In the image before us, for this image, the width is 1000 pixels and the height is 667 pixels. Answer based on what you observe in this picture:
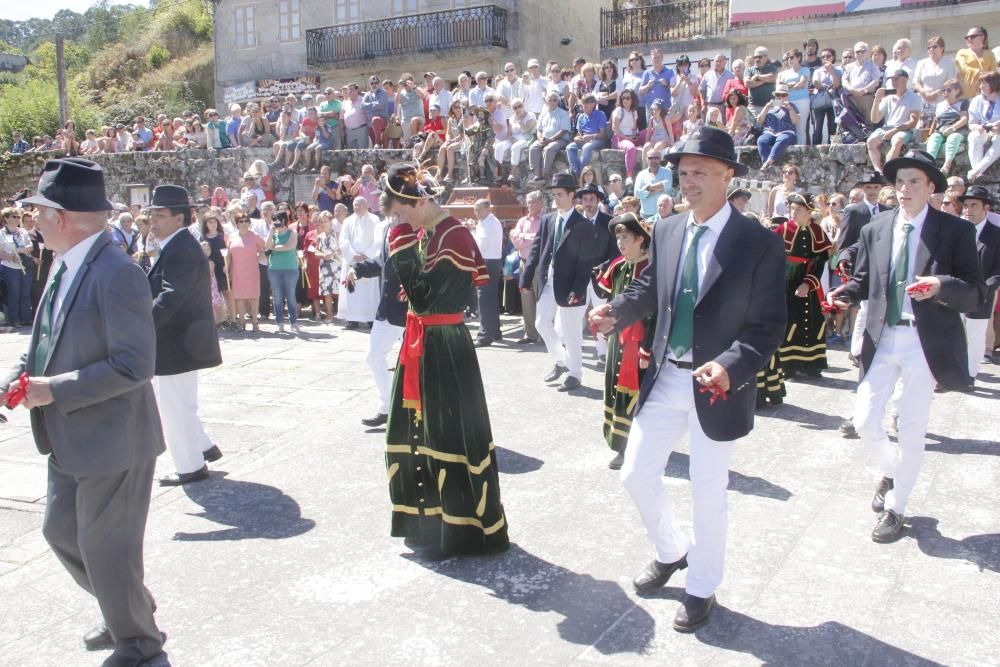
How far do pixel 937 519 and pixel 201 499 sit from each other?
4389mm

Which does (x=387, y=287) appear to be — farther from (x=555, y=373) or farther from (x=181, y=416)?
(x=555, y=373)

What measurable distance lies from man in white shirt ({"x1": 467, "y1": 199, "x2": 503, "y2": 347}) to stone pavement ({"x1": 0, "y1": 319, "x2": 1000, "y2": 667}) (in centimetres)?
388

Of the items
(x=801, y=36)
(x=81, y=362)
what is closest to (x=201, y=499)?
(x=81, y=362)

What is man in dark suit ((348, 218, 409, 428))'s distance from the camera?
6.18 meters

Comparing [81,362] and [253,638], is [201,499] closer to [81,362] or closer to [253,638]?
[253,638]

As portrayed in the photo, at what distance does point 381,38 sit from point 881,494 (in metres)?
27.0

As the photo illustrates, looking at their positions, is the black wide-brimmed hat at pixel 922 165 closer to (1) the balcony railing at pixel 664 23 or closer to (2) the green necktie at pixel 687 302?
(2) the green necktie at pixel 687 302

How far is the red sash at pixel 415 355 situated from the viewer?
4566mm

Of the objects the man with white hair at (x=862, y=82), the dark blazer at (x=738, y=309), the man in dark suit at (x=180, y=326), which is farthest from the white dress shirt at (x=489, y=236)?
the dark blazer at (x=738, y=309)

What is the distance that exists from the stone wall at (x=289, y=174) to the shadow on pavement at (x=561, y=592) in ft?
31.3

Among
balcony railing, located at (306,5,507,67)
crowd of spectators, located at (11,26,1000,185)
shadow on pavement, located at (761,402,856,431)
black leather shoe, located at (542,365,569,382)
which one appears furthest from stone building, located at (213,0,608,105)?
shadow on pavement, located at (761,402,856,431)

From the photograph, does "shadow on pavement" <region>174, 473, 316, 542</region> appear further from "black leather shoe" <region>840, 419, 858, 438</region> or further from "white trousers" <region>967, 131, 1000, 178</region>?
"white trousers" <region>967, 131, 1000, 178</region>

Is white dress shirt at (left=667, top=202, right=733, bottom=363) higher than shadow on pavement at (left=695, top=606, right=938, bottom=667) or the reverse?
higher

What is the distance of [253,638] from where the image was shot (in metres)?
3.73
